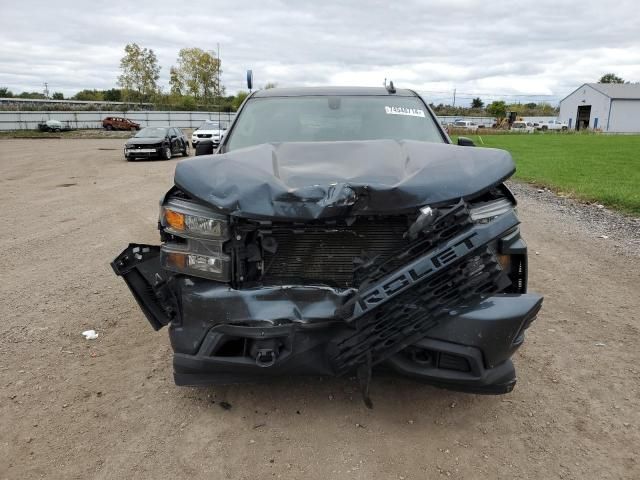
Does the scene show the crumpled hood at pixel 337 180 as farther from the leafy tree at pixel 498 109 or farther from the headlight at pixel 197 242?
the leafy tree at pixel 498 109

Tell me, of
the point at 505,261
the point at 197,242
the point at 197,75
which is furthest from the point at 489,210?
the point at 197,75

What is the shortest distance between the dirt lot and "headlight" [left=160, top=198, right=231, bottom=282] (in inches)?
35.9

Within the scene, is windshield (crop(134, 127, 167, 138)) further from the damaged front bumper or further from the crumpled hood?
the damaged front bumper

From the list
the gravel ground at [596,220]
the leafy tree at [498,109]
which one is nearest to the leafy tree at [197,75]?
the leafy tree at [498,109]

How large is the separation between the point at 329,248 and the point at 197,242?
662 millimetres

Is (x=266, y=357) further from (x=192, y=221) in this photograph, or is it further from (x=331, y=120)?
(x=331, y=120)

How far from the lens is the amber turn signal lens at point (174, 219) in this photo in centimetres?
262

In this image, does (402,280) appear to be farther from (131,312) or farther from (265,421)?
(131,312)

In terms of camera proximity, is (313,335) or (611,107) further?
(611,107)

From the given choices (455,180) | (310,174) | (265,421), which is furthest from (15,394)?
(455,180)

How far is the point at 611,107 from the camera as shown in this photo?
72062 millimetres

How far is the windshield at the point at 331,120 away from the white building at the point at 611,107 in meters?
74.8

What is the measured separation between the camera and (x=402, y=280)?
238cm

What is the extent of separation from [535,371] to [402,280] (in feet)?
5.41
